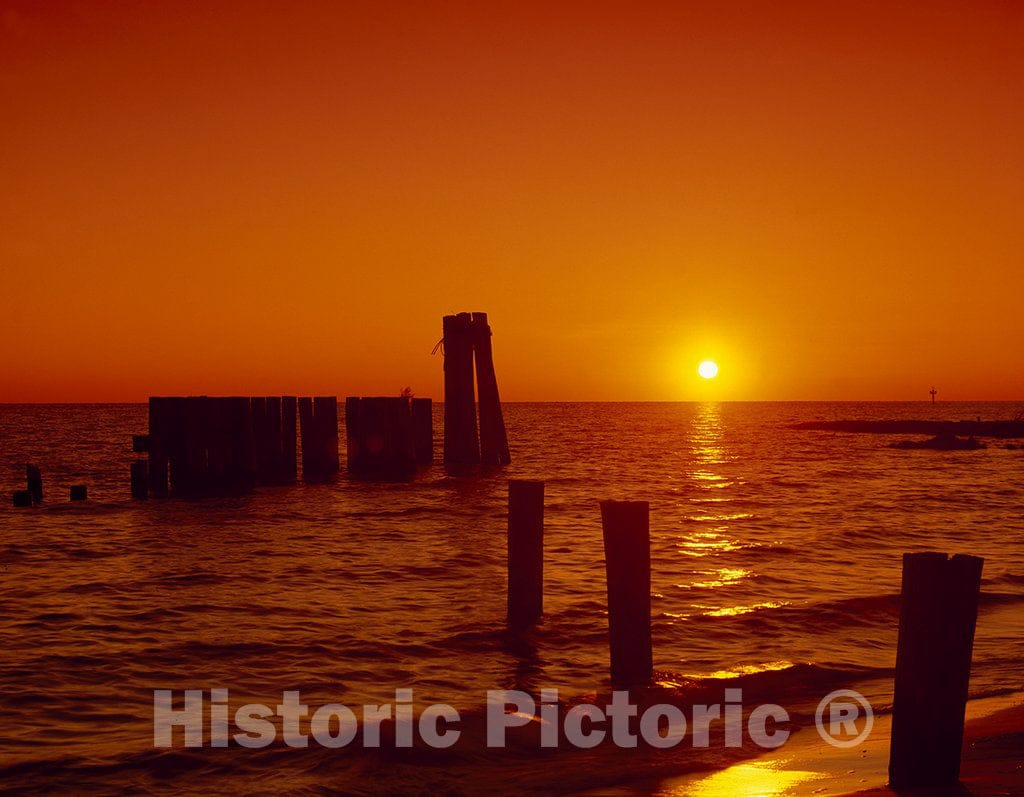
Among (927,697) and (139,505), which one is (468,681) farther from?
(139,505)

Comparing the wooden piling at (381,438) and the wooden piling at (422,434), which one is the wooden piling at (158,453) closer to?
the wooden piling at (381,438)

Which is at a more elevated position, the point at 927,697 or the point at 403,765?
the point at 927,697

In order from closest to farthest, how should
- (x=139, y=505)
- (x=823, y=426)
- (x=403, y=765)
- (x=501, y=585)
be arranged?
1. (x=403, y=765)
2. (x=501, y=585)
3. (x=139, y=505)
4. (x=823, y=426)

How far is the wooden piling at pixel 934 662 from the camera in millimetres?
4762

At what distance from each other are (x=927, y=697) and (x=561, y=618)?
5.41 metres

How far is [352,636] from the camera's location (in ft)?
30.5

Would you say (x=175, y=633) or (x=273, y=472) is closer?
(x=175, y=633)

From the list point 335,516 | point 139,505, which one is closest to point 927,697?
point 335,516

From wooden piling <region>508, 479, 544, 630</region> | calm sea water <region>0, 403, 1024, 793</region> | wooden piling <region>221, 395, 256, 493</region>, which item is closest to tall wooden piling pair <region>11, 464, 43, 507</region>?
calm sea water <region>0, 403, 1024, 793</region>

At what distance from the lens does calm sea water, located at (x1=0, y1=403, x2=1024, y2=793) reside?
6781 millimetres

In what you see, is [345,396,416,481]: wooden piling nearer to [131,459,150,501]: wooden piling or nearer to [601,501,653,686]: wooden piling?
[131,459,150,501]: wooden piling

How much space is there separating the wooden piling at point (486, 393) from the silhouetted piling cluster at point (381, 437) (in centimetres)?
162

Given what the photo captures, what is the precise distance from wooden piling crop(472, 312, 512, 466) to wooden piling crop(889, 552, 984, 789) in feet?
64.1

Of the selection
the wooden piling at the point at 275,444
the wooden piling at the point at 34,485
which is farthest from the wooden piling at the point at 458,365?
the wooden piling at the point at 34,485
